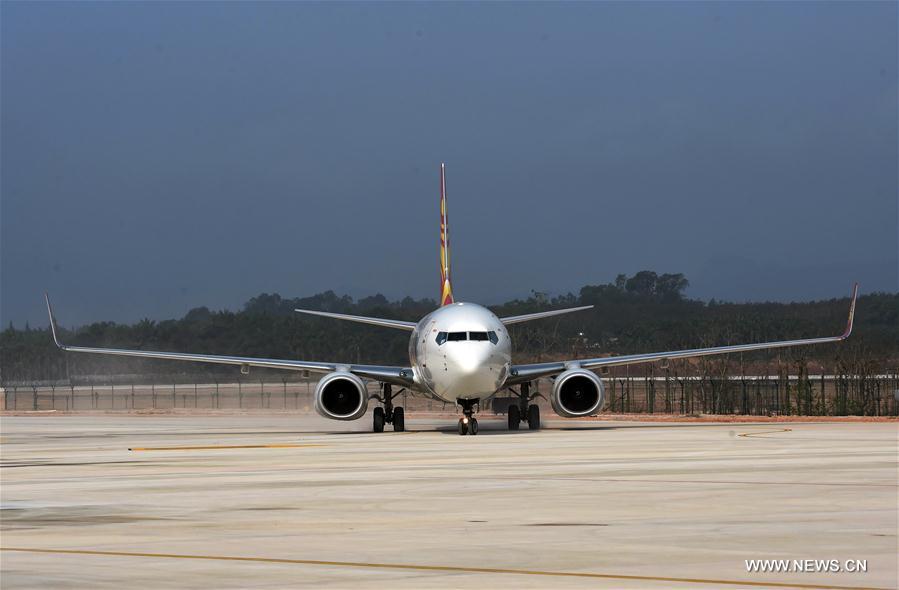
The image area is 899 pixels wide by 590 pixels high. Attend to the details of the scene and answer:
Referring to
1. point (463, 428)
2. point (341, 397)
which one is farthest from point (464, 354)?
point (341, 397)

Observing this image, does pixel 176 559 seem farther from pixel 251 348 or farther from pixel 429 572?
pixel 251 348

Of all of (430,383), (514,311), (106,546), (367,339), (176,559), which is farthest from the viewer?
(514,311)

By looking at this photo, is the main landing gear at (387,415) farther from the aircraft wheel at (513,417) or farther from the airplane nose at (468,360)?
the airplane nose at (468,360)

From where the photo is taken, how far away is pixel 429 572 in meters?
8.22

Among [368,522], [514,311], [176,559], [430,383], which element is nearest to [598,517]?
[368,522]

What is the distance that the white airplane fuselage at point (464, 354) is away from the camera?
31.4 m

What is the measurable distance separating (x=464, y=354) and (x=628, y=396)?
923 inches

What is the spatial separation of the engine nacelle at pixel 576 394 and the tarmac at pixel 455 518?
36.8 feet

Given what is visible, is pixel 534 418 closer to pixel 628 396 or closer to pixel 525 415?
pixel 525 415

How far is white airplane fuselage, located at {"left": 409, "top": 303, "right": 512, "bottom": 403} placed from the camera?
3136 cm

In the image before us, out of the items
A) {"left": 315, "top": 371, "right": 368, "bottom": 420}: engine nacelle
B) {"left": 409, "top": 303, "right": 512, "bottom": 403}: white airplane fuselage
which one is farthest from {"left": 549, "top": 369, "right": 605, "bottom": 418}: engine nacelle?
{"left": 315, "top": 371, "right": 368, "bottom": 420}: engine nacelle

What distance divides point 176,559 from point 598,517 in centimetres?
391

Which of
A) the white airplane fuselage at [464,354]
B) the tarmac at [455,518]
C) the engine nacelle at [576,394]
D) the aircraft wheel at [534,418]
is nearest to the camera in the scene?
the tarmac at [455,518]

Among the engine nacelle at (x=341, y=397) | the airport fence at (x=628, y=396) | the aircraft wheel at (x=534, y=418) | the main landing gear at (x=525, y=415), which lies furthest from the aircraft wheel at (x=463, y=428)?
the airport fence at (x=628, y=396)
